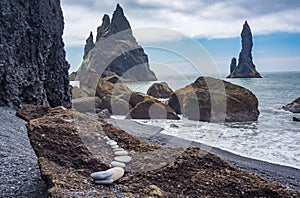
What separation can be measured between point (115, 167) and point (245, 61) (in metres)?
96.5

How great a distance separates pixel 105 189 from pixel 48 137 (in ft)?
3.48

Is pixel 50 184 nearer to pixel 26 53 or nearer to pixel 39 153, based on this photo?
pixel 39 153

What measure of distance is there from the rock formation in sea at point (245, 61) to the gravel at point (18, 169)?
92.9 meters

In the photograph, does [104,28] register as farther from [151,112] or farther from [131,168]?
[131,168]

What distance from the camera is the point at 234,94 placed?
16.0 meters

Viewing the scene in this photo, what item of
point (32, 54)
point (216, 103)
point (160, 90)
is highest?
point (32, 54)

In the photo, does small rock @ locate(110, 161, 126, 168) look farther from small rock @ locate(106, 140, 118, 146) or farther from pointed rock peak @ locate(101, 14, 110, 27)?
pointed rock peak @ locate(101, 14, 110, 27)

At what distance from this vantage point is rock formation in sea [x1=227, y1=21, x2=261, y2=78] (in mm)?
91875

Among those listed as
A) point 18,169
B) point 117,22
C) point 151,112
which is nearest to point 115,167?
point 18,169

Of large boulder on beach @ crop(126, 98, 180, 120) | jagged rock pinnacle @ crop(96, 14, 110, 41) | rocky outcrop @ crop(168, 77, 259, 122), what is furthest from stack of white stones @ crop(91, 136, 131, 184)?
jagged rock pinnacle @ crop(96, 14, 110, 41)

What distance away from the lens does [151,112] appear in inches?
607

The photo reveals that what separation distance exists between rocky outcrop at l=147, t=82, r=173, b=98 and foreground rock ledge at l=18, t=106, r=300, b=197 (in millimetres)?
20747

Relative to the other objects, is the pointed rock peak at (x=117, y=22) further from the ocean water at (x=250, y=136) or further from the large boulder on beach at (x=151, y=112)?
the ocean water at (x=250, y=136)

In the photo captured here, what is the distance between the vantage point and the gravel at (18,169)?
9.82ft
